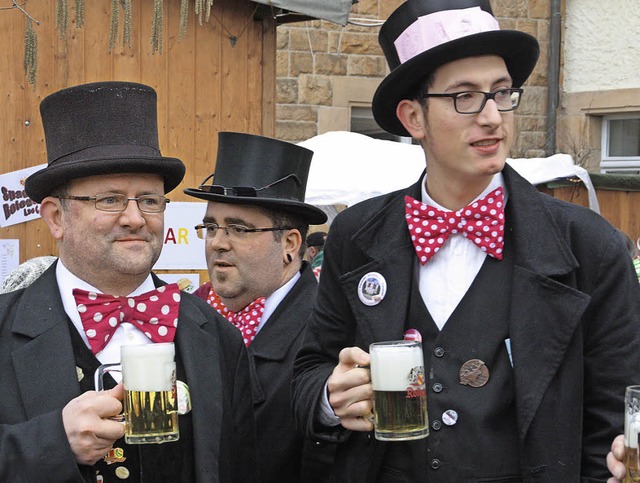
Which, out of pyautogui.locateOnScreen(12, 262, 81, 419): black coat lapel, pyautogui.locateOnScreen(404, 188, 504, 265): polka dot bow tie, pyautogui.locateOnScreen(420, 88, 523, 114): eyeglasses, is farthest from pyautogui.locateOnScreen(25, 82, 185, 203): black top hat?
pyautogui.locateOnScreen(420, 88, 523, 114): eyeglasses

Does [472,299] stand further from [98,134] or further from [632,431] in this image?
[98,134]

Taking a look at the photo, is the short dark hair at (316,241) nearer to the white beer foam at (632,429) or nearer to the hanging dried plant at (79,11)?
the hanging dried plant at (79,11)

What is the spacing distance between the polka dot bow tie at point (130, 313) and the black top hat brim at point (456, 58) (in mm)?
957

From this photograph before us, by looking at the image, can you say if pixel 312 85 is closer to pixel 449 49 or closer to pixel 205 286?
pixel 205 286

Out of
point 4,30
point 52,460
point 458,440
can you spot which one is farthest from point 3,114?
point 458,440

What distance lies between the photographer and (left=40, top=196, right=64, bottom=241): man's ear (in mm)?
3580

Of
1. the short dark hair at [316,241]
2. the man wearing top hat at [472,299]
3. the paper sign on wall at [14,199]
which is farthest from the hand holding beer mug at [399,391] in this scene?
the short dark hair at [316,241]

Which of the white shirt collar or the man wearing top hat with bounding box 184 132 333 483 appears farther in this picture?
the man wearing top hat with bounding box 184 132 333 483

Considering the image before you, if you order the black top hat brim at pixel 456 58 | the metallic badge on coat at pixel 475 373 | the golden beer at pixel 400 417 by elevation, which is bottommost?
the golden beer at pixel 400 417

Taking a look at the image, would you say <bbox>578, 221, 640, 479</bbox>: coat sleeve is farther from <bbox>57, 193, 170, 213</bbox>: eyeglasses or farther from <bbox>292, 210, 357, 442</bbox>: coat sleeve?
<bbox>57, 193, 170, 213</bbox>: eyeglasses

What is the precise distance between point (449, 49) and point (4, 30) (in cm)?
388

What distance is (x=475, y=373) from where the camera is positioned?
315cm

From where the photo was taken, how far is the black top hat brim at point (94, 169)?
345 cm

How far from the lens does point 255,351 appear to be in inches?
181
